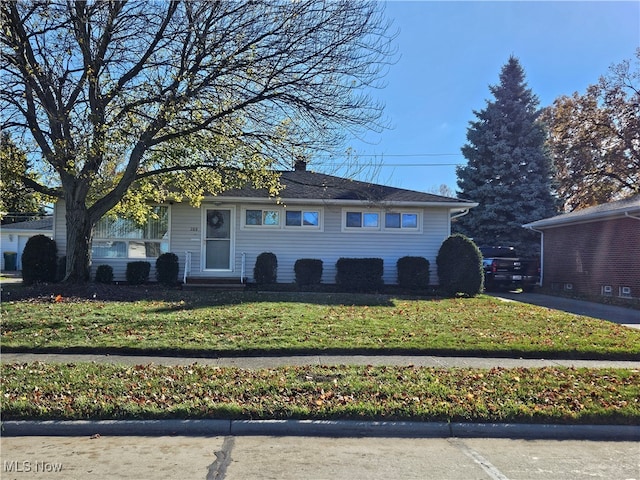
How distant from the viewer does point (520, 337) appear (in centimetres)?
853

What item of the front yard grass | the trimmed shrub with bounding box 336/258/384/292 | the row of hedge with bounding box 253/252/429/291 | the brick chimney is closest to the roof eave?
the brick chimney

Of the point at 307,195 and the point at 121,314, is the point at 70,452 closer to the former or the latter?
the point at 121,314

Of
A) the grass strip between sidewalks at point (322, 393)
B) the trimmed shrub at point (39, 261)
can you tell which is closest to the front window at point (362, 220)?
the trimmed shrub at point (39, 261)

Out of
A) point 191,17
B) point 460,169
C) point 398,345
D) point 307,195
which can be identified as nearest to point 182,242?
point 307,195

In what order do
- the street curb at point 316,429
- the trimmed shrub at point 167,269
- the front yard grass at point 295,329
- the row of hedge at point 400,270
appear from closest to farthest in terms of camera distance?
the street curb at point 316,429 < the front yard grass at point 295,329 < the row of hedge at point 400,270 < the trimmed shrub at point 167,269

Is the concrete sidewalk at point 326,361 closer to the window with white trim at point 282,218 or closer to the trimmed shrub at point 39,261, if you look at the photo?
the trimmed shrub at point 39,261

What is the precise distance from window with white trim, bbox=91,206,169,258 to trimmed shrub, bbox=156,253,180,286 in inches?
34.6

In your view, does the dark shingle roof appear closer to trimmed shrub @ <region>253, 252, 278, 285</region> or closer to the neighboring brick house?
trimmed shrub @ <region>253, 252, 278, 285</region>

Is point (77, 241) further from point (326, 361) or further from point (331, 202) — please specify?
point (326, 361)

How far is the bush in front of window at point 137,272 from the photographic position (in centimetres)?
1505

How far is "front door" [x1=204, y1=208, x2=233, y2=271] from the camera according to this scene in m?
16.0

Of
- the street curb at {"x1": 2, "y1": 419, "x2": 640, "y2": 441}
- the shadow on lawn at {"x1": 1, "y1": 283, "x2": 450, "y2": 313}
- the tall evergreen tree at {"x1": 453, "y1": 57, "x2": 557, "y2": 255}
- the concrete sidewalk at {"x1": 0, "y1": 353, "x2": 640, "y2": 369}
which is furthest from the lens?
the tall evergreen tree at {"x1": 453, "y1": 57, "x2": 557, "y2": 255}

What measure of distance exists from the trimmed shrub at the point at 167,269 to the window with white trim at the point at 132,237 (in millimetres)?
880

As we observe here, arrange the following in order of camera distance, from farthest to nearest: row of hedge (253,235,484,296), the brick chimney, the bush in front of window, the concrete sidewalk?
1. the bush in front of window
2. row of hedge (253,235,484,296)
3. the brick chimney
4. the concrete sidewalk
